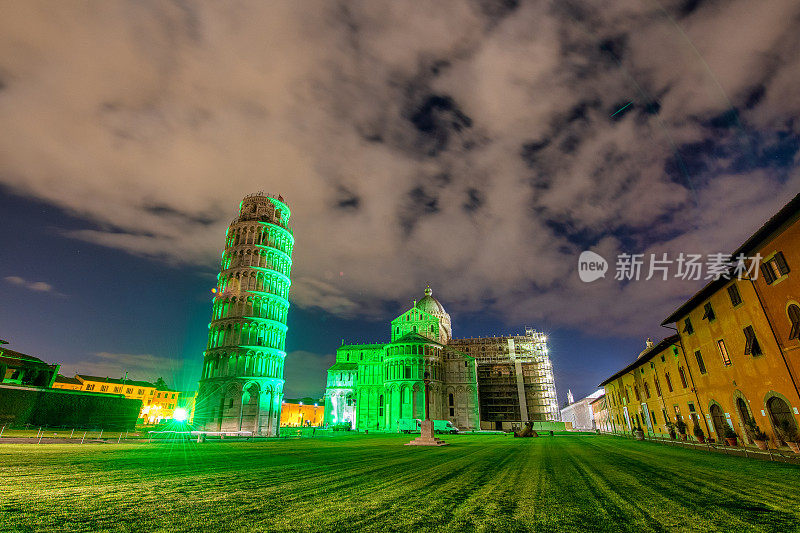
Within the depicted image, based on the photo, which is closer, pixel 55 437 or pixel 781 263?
pixel 781 263

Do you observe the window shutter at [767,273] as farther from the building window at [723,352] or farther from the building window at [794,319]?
the building window at [723,352]

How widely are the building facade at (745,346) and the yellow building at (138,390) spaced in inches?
3789

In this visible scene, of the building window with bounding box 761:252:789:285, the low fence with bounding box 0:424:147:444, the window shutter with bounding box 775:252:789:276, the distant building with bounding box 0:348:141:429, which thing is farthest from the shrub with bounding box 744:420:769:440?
the distant building with bounding box 0:348:141:429

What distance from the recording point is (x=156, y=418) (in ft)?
298

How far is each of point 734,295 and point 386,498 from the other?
24.6 metres

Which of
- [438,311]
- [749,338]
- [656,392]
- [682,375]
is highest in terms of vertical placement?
[438,311]

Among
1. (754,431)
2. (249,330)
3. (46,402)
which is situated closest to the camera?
(754,431)

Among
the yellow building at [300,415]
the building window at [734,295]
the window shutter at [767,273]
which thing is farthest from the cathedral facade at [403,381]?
the window shutter at [767,273]

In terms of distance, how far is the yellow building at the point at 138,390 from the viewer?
81.8 meters

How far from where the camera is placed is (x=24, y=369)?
4319 cm

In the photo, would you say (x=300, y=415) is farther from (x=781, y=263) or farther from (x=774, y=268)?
(x=781, y=263)

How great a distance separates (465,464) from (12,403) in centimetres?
4708

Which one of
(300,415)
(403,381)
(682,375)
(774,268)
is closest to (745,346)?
(774,268)

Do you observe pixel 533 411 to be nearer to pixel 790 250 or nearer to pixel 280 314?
pixel 280 314
